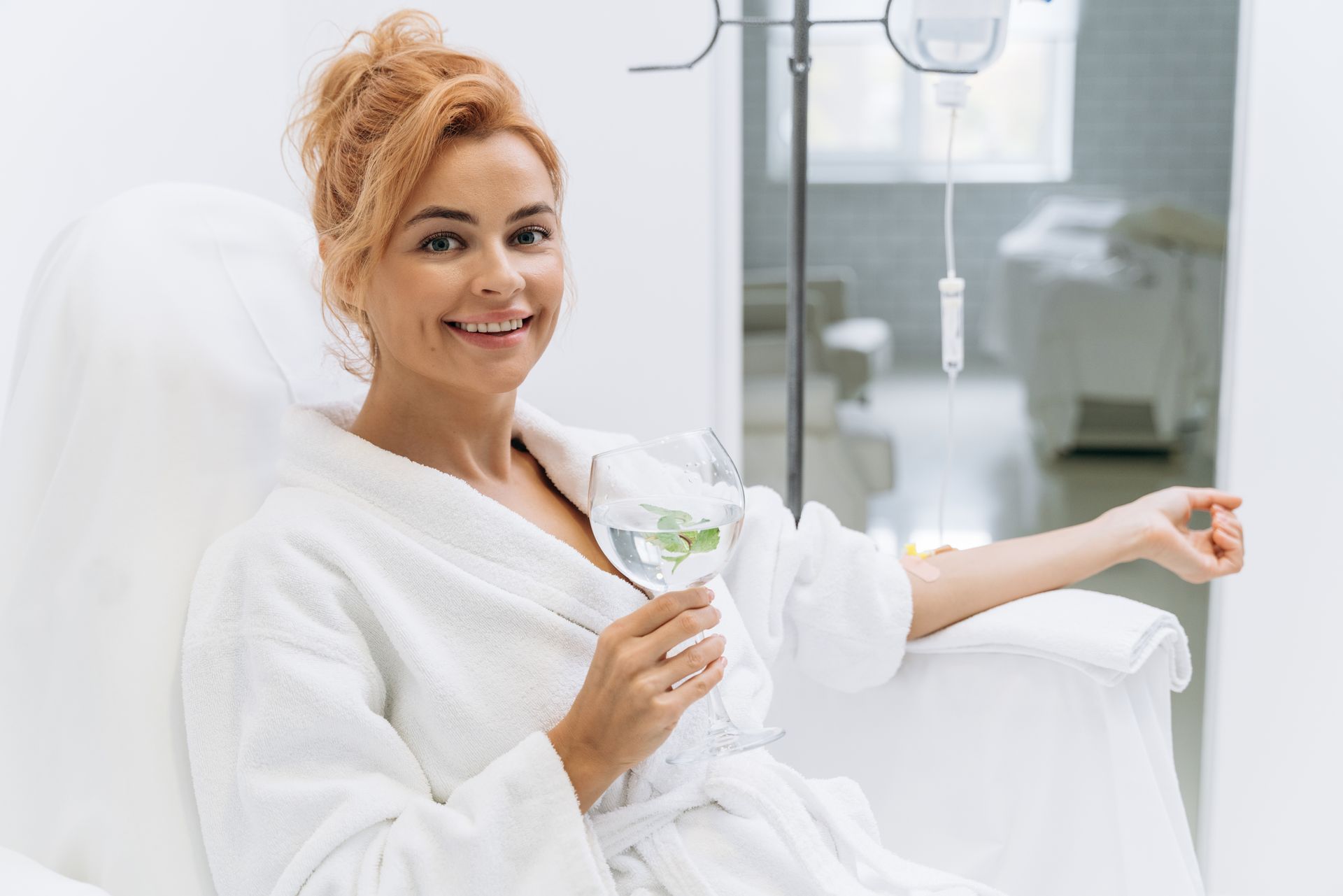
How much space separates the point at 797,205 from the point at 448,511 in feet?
2.32

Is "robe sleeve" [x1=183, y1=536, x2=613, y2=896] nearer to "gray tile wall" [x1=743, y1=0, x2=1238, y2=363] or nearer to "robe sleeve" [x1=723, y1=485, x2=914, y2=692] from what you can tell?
"robe sleeve" [x1=723, y1=485, x2=914, y2=692]

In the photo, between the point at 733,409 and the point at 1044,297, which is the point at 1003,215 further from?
the point at 733,409

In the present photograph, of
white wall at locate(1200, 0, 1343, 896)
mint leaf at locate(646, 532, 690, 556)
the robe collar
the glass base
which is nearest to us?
mint leaf at locate(646, 532, 690, 556)

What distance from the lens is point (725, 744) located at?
1.12 m

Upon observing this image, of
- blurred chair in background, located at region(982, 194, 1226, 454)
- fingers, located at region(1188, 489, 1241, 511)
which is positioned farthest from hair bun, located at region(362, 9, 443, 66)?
blurred chair in background, located at region(982, 194, 1226, 454)

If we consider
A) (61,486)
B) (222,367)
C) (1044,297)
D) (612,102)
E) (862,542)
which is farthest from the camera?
(1044,297)

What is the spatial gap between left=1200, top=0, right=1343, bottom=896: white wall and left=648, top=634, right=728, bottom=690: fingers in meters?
1.48

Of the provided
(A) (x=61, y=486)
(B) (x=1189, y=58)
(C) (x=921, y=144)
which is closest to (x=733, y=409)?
(C) (x=921, y=144)

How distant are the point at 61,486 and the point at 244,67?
1.03 m

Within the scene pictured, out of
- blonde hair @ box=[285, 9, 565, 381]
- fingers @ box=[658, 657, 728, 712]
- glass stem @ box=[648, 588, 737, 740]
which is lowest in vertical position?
glass stem @ box=[648, 588, 737, 740]

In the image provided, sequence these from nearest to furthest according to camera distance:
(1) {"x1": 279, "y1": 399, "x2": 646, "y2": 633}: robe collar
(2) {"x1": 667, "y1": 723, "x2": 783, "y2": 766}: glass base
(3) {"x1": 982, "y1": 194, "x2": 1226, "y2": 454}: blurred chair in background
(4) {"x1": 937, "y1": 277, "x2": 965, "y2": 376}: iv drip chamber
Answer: (2) {"x1": 667, "y1": 723, "x2": 783, "y2": 766}: glass base, (1) {"x1": 279, "y1": 399, "x2": 646, "y2": 633}: robe collar, (4) {"x1": 937, "y1": 277, "x2": 965, "y2": 376}: iv drip chamber, (3) {"x1": 982, "y1": 194, "x2": 1226, "y2": 454}: blurred chair in background

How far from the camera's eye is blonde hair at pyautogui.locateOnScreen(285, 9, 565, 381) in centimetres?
116

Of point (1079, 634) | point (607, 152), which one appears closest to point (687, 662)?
point (1079, 634)

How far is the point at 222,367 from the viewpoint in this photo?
1.30 m
